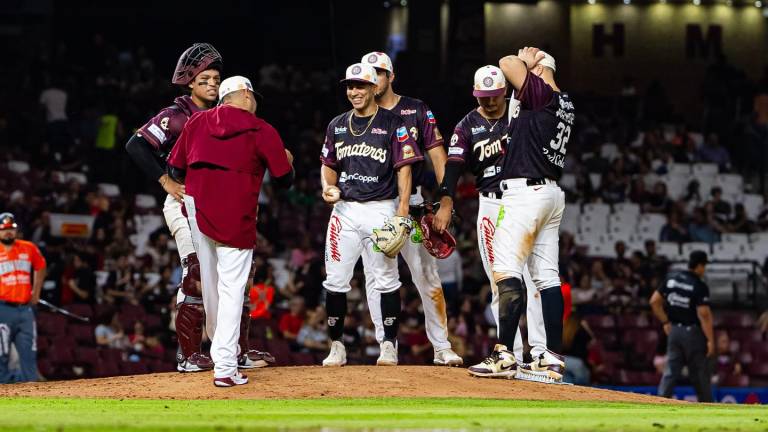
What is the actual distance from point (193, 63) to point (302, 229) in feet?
37.2

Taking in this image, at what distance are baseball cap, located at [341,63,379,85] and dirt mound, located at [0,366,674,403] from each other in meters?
2.31

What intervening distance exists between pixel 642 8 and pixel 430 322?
2425 centimetres

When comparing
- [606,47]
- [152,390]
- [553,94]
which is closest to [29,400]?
[152,390]

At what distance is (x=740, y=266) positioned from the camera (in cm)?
2264

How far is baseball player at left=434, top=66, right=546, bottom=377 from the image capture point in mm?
10227

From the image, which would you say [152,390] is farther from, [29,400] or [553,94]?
[553,94]

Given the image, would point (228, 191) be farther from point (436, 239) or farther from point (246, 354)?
point (436, 239)

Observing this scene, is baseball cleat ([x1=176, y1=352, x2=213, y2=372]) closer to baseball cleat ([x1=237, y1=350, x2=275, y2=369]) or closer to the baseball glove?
baseball cleat ([x1=237, y1=350, x2=275, y2=369])

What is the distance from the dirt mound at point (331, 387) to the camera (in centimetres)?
909

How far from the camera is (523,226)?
9547mm

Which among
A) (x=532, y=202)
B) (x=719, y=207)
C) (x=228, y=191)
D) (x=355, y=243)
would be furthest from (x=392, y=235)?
(x=719, y=207)

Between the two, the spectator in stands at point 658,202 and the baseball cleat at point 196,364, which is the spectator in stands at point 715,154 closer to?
the spectator in stands at point 658,202

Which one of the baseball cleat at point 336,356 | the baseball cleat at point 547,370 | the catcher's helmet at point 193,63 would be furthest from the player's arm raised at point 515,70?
the baseball cleat at point 336,356

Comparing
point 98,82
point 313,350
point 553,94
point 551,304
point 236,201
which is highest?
point 98,82
